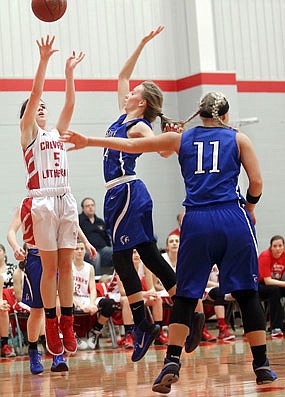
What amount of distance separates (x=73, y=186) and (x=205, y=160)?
8335 mm

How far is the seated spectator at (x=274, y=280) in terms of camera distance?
1088cm

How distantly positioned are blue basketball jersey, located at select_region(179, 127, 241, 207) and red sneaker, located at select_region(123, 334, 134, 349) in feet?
16.0

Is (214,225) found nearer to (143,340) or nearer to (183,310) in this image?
(183,310)

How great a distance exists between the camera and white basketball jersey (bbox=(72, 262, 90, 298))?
10.5 meters

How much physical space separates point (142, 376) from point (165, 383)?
4.84 feet

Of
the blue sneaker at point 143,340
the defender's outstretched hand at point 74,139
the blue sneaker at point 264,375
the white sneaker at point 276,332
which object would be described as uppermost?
the defender's outstretched hand at point 74,139

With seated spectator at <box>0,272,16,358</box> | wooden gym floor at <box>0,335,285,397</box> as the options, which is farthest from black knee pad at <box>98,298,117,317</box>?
seated spectator at <box>0,272,16,358</box>

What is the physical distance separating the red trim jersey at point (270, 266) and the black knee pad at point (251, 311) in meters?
5.73

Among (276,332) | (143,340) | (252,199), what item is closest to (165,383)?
(143,340)

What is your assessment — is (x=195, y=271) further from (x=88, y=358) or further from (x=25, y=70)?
(x=25, y=70)

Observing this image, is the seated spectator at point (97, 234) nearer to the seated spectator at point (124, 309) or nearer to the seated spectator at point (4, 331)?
the seated spectator at point (124, 309)

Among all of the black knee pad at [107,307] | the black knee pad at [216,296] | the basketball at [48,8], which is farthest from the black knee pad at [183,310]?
the black knee pad at [216,296]

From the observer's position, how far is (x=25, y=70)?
1339 cm

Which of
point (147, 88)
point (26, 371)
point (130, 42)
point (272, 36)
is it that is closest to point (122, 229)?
point (147, 88)
